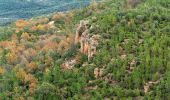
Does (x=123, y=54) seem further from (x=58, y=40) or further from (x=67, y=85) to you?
(x=58, y=40)

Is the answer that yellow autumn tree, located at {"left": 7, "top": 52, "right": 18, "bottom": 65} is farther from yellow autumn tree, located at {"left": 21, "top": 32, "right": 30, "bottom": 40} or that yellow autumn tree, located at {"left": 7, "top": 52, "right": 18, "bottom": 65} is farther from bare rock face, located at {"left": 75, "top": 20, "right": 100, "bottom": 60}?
bare rock face, located at {"left": 75, "top": 20, "right": 100, "bottom": 60}

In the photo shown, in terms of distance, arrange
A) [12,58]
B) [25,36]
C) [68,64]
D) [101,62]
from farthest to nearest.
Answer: [25,36]
[12,58]
[68,64]
[101,62]

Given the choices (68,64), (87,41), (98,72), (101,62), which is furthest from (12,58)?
(98,72)

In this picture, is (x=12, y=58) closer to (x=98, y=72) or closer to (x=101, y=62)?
(x=101, y=62)

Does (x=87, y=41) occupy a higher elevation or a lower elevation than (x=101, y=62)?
higher

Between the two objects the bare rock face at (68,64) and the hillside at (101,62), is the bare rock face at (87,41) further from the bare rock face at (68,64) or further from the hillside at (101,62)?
the bare rock face at (68,64)

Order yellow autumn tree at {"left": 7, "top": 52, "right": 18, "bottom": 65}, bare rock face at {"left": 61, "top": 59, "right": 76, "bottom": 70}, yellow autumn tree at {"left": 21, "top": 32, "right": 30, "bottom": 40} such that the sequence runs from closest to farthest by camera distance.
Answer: bare rock face at {"left": 61, "top": 59, "right": 76, "bottom": 70} → yellow autumn tree at {"left": 7, "top": 52, "right": 18, "bottom": 65} → yellow autumn tree at {"left": 21, "top": 32, "right": 30, "bottom": 40}

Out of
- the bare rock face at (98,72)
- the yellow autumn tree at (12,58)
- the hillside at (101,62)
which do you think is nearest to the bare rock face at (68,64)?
the hillside at (101,62)

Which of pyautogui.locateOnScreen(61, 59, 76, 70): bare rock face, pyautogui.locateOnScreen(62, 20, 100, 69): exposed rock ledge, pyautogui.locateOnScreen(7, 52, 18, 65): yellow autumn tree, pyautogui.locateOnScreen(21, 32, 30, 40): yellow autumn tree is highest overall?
pyautogui.locateOnScreen(62, 20, 100, 69): exposed rock ledge

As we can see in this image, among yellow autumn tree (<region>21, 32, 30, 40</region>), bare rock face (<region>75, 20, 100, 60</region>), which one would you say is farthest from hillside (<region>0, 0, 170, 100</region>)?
yellow autumn tree (<region>21, 32, 30, 40</region>)
